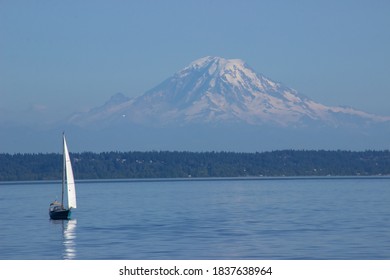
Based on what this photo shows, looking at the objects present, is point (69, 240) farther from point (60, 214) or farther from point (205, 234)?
point (60, 214)

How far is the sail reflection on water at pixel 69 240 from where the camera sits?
59.2 m

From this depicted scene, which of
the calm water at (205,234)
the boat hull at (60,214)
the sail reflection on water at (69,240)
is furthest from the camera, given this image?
the boat hull at (60,214)

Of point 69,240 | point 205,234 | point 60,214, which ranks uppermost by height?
point 60,214

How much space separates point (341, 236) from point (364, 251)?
10.9 meters

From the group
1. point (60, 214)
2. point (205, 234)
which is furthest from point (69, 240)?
point (60, 214)

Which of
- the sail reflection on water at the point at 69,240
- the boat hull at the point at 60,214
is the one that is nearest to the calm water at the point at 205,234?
the sail reflection on water at the point at 69,240

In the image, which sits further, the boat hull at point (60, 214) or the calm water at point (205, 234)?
the boat hull at point (60, 214)

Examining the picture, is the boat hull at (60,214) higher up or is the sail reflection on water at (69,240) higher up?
the boat hull at (60,214)

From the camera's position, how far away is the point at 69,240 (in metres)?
71.2

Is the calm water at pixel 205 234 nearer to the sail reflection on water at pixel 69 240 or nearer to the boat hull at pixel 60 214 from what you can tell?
the sail reflection on water at pixel 69 240

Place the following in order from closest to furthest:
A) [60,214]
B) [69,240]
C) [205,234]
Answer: [69,240] → [205,234] → [60,214]

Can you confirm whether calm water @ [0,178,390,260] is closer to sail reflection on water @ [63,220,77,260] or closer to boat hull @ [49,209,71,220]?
sail reflection on water @ [63,220,77,260]

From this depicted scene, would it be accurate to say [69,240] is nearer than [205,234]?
Yes
